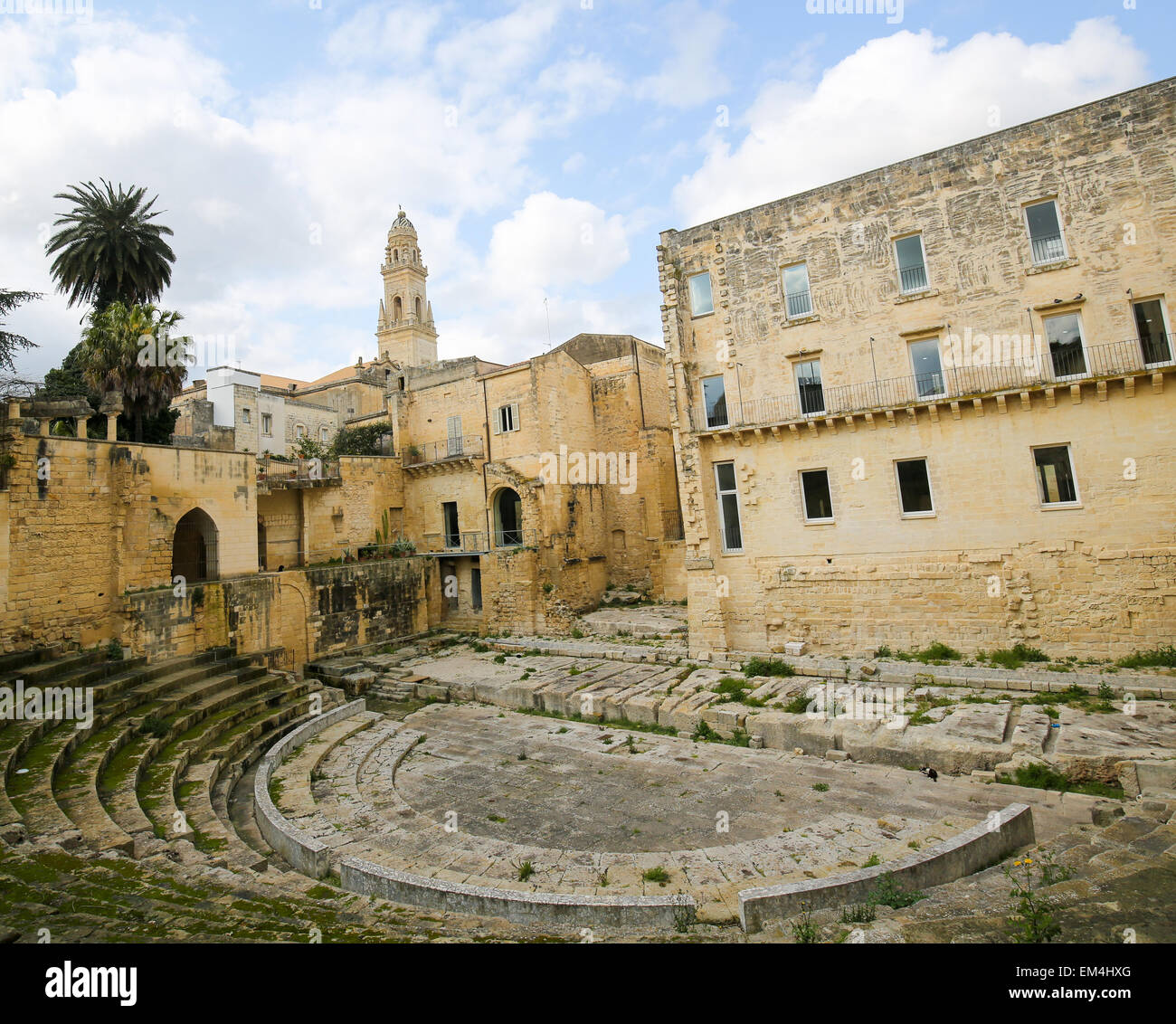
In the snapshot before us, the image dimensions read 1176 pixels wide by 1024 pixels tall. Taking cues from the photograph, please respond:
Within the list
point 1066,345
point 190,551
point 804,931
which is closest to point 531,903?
point 804,931

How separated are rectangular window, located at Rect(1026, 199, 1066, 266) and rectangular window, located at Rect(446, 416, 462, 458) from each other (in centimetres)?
2042

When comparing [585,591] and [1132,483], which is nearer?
[1132,483]

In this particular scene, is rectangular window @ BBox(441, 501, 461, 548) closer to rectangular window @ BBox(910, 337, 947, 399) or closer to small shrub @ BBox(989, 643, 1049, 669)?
rectangular window @ BBox(910, 337, 947, 399)

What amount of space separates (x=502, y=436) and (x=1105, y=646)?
20.1m

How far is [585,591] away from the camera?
2502 centimetres

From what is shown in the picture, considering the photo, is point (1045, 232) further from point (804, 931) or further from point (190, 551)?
point (190, 551)

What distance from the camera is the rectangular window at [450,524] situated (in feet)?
87.4

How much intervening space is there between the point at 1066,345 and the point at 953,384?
2.42m

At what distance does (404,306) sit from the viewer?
58719 millimetres

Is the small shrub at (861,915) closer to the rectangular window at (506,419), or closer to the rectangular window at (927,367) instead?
the rectangular window at (927,367)

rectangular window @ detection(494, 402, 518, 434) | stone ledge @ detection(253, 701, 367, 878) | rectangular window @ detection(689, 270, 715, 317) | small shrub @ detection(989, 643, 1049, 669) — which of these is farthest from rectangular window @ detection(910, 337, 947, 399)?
stone ledge @ detection(253, 701, 367, 878)

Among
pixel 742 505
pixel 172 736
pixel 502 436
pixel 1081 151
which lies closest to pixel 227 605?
pixel 172 736

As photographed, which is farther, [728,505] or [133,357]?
[133,357]
